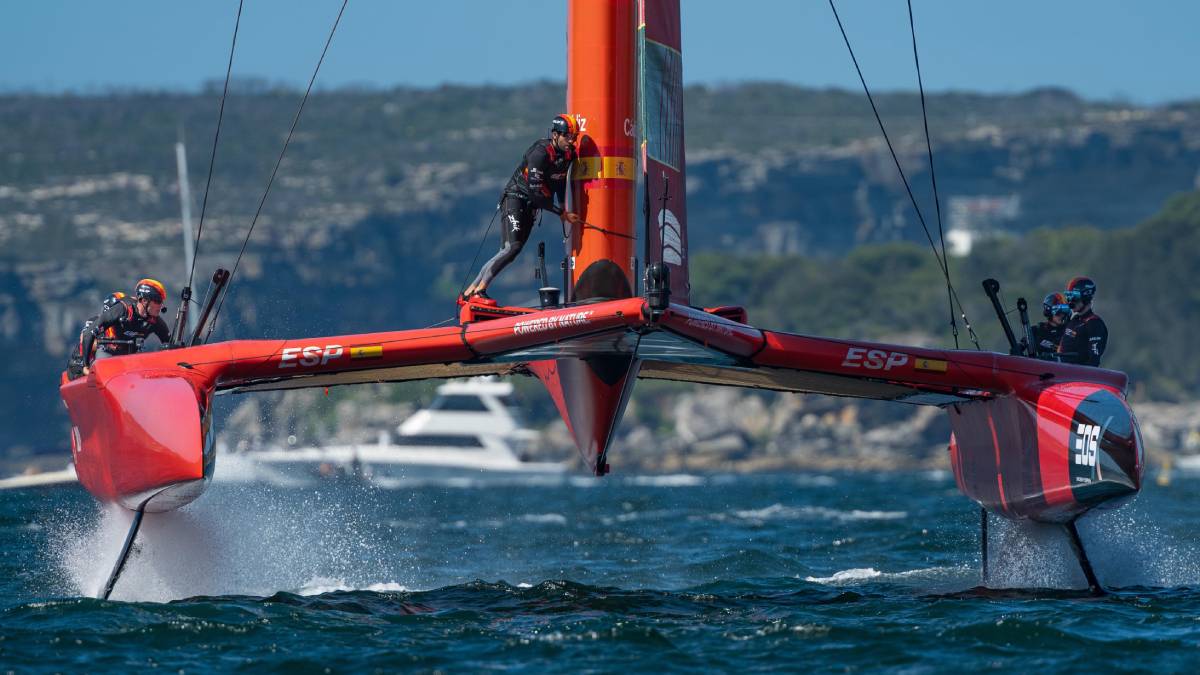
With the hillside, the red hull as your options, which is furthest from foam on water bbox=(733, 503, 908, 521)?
the hillside

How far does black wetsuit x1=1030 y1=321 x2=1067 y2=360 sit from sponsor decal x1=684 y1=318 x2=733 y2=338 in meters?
2.57

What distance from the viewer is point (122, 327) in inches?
419

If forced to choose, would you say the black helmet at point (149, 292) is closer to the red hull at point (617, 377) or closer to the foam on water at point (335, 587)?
the red hull at point (617, 377)

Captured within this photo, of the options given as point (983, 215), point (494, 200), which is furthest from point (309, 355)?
point (983, 215)

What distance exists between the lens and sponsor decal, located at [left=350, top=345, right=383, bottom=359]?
9.36m

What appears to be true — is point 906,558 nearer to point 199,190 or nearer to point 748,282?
point 748,282

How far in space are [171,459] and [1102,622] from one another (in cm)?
477

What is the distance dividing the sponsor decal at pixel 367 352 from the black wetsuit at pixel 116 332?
1.71 m

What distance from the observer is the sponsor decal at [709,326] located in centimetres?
869

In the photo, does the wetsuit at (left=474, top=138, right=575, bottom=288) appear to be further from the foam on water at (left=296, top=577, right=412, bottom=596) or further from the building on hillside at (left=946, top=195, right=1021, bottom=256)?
the building on hillside at (left=946, top=195, right=1021, bottom=256)

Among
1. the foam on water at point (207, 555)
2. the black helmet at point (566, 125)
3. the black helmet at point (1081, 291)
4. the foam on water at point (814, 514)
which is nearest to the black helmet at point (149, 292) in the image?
the foam on water at point (207, 555)

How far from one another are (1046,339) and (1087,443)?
1.68 meters

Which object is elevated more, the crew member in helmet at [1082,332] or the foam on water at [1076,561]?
the crew member in helmet at [1082,332]

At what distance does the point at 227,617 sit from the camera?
856 cm
